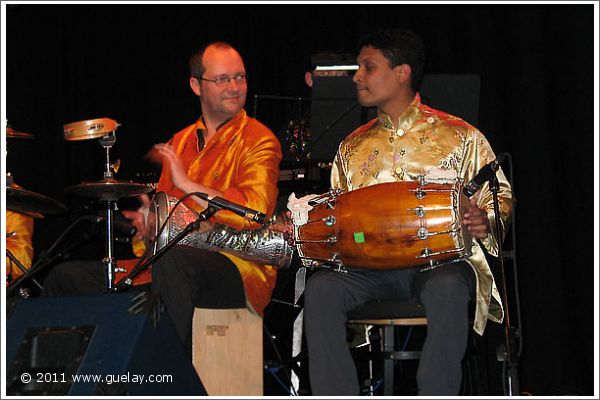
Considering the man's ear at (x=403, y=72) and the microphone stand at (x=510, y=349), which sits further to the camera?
the man's ear at (x=403, y=72)

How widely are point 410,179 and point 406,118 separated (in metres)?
0.27

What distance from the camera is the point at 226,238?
3287 millimetres

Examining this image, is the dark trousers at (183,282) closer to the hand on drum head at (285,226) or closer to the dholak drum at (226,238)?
the dholak drum at (226,238)

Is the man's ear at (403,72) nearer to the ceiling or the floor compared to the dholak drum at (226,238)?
nearer to the ceiling

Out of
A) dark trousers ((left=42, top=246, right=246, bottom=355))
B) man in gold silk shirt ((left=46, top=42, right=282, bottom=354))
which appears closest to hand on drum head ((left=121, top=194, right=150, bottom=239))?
man in gold silk shirt ((left=46, top=42, right=282, bottom=354))

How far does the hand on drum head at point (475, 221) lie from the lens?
2.76 meters

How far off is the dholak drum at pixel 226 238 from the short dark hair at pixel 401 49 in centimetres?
84

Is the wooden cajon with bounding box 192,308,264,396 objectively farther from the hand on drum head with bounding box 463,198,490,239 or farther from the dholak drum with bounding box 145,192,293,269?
the hand on drum head with bounding box 463,198,490,239

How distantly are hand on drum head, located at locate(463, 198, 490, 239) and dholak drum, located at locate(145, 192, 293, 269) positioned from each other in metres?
0.78

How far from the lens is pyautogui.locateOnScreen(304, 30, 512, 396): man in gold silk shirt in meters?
2.65

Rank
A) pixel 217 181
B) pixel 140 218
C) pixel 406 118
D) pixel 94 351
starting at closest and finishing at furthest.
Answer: pixel 94 351, pixel 406 118, pixel 140 218, pixel 217 181

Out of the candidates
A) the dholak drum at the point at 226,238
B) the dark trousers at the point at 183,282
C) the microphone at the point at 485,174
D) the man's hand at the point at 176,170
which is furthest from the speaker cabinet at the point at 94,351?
the microphone at the point at 485,174

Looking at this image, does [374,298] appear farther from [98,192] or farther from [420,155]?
[98,192]

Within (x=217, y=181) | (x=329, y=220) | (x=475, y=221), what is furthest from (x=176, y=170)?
(x=475, y=221)
